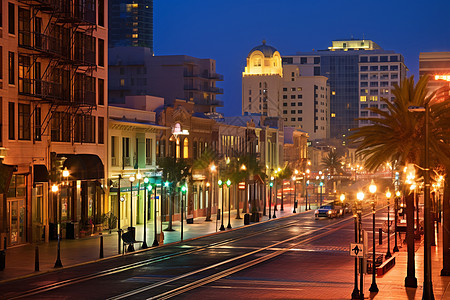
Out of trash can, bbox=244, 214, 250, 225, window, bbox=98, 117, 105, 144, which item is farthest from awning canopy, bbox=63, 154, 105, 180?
trash can, bbox=244, 214, 250, 225

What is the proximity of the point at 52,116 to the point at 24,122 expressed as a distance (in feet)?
9.92

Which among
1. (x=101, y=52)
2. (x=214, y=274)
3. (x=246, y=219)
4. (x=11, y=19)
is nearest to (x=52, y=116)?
(x=11, y=19)

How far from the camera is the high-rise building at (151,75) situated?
117m

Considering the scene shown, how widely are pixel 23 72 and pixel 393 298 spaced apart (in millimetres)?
30351

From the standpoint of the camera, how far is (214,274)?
37250 mm

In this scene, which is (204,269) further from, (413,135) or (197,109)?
(197,109)

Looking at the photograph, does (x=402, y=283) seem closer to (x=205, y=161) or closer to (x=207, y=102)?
(x=205, y=161)

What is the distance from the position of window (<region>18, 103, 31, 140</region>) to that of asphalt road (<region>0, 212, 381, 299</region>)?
11263mm

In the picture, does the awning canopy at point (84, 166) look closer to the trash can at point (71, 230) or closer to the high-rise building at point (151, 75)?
the trash can at point (71, 230)

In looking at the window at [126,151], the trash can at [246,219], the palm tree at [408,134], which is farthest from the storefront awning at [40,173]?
the trash can at [246,219]

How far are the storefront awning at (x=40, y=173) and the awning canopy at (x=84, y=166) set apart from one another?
3.32 meters

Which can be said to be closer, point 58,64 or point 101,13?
point 58,64

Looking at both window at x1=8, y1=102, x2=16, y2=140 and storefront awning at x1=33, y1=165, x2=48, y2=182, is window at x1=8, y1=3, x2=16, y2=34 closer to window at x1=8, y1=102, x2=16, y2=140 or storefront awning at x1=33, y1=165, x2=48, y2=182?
window at x1=8, y1=102, x2=16, y2=140

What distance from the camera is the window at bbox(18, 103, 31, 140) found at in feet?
169
